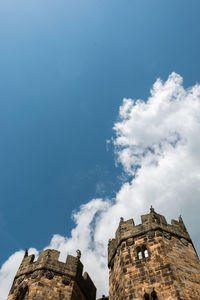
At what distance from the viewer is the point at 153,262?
14391mm

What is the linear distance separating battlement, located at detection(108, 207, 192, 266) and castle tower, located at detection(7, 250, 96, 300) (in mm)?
2867

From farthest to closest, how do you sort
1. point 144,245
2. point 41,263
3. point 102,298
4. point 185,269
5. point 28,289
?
point 102,298 → point 41,263 → point 28,289 → point 144,245 → point 185,269

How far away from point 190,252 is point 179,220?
2.88m

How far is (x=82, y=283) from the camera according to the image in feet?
62.6

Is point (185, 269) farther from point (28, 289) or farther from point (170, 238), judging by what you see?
point (28, 289)

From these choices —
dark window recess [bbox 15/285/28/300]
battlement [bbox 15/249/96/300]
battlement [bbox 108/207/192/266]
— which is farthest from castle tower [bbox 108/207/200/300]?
dark window recess [bbox 15/285/28/300]

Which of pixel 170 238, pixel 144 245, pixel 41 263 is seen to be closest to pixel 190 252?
pixel 170 238

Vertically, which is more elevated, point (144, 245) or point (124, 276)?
point (144, 245)

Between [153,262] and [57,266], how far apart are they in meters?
7.05

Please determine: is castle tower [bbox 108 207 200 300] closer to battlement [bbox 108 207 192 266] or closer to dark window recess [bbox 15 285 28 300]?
battlement [bbox 108 207 192 266]

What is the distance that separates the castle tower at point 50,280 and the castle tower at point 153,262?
282cm

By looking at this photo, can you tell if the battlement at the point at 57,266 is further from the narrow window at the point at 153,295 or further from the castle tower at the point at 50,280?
the narrow window at the point at 153,295

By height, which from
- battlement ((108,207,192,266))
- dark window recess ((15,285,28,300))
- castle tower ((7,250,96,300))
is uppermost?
battlement ((108,207,192,266))

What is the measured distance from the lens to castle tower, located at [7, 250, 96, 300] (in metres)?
16.7
